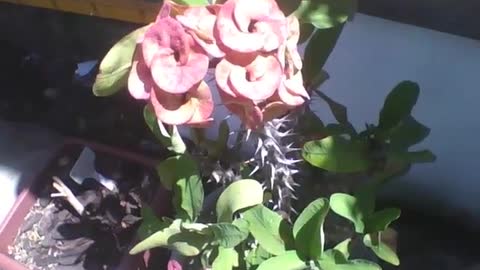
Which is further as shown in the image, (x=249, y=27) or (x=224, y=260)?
(x=224, y=260)

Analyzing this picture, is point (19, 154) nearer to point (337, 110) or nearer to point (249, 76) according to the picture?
point (337, 110)

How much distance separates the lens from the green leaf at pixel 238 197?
3.36ft

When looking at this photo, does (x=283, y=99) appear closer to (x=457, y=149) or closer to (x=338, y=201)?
(x=338, y=201)

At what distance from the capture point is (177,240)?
1082 millimetres

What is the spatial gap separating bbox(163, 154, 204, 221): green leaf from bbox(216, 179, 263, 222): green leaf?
0.05 metres

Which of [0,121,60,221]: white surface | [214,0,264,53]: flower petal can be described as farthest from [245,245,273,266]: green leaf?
[0,121,60,221]: white surface

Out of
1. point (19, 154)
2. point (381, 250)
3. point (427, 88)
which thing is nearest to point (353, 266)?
point (381, 250)

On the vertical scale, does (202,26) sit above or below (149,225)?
above

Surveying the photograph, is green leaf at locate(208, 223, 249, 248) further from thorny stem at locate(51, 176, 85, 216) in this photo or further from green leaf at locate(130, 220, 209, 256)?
thorny stem at locate(51, 176, 85, 216)

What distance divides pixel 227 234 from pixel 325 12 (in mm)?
262

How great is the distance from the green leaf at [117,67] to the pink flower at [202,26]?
6 cm

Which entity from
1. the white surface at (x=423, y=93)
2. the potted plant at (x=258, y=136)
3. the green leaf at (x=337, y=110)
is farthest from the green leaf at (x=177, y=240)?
the white surface at (x=423, y=93)

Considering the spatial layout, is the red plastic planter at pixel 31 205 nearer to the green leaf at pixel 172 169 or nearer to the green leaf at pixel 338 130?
the green leaf at pixel 172 169

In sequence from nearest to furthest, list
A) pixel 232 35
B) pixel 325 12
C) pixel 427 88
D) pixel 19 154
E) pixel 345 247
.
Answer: pixel 232 35, pixel 325 12, pixel 345 247, pixel 427 88, pixel 19 154
